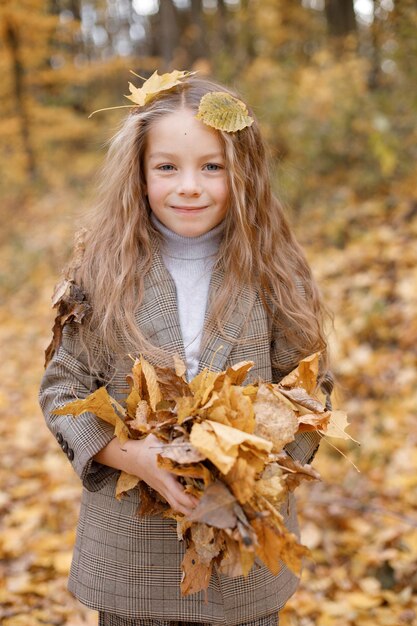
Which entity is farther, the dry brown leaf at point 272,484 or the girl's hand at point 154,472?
the girl's hand at point 154,472

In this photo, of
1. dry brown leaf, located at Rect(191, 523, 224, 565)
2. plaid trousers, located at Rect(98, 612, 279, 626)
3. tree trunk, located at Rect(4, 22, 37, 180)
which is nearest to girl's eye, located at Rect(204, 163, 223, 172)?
dry brown leaf, located at Rect(191, 523, 224, 565)

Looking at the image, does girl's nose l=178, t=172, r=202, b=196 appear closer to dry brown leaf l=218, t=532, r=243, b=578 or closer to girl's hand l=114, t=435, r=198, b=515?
girl's hand l=114, t=435, r=198, b=515

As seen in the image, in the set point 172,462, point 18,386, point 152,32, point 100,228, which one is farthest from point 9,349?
point 152,32

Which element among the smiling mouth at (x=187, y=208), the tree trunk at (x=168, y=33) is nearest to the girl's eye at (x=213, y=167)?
the smiling mouth at (x=187, y=208)

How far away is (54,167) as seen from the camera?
13633 millimetres

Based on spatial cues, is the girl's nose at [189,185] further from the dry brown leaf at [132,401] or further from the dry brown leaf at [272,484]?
the dry brown leaf at [272,484]

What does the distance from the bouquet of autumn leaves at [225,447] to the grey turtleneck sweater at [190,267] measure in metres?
0.30

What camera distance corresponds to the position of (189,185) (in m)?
1.70

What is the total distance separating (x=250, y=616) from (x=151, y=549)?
12.6 inches

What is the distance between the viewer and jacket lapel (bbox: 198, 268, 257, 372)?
1740 mm

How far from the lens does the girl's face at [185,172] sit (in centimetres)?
172

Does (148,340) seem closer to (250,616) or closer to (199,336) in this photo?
(199,336)

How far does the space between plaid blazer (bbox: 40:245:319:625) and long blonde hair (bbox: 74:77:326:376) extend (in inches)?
1.9

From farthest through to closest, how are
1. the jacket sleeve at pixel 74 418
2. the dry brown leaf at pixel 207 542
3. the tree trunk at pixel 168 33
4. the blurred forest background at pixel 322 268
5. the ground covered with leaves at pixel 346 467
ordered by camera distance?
the tree trunk at pixel 168 33 → the blurred forest background at pixel 322 268 → the ground covered with leaves at pixel 346 467 → the jacket sleeve at pixel 74 418 → the dry brown leaf at pixel 207 542
